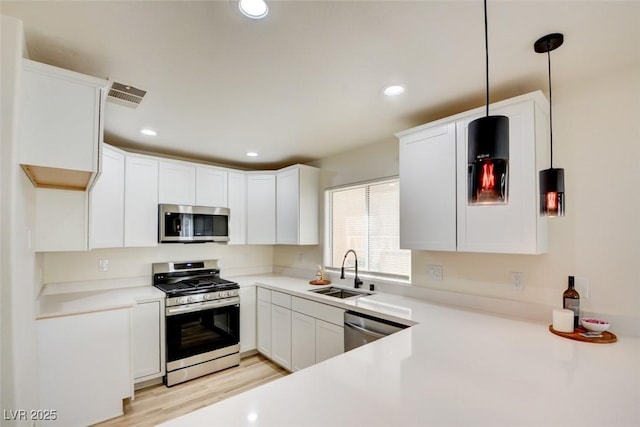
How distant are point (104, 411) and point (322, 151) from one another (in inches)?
122

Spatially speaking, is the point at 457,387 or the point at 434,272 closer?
the point at 457,387

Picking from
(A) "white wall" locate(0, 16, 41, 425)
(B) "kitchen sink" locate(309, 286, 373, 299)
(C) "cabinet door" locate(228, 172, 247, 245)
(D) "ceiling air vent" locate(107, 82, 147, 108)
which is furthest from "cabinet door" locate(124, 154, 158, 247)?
(B) "kitchen sink" locate(309, 286, 373, 299)

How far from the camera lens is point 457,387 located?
1133 millimetres

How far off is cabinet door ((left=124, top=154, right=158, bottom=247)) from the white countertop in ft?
8.47

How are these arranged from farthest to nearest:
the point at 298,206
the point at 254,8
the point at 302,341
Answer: the point at 298,206 → the point at 302,341 → the point at 254,8

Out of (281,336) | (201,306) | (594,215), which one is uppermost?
(594,215)

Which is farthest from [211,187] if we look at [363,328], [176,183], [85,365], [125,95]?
[363,328]

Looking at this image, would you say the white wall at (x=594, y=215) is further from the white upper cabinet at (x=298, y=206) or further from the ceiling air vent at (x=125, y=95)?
the ceiling air vent at (x=125, y=95)

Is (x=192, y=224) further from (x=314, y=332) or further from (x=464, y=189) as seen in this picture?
(x=464, y=189)

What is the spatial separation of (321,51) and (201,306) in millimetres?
2684

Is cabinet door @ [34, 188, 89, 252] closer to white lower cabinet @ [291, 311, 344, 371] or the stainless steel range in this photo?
the stainless steel range

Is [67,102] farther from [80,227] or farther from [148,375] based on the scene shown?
[148,375]

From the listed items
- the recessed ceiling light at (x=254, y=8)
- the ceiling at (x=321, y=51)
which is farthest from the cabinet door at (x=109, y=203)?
the recessed ceiling light at (x=254, y=8)

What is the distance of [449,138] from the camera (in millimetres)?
2180
